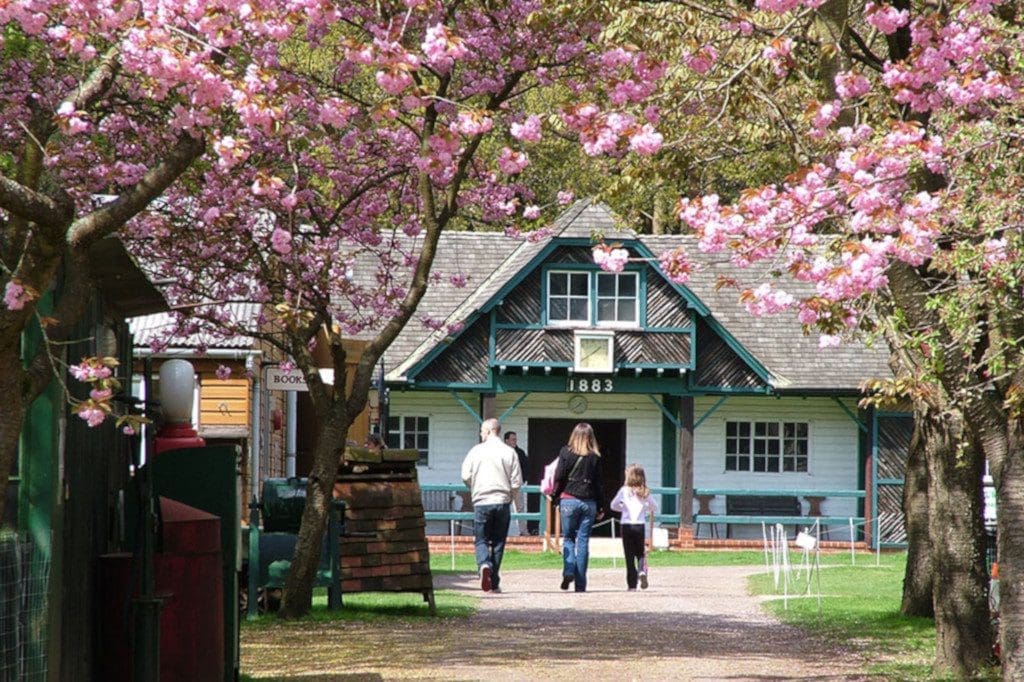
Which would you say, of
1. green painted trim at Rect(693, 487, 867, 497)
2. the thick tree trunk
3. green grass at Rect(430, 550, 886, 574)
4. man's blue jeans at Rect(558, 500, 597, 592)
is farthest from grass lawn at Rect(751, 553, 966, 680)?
green painted trim at Rect(693, 487, 867, 497)

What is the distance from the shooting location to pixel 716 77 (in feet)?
46.9

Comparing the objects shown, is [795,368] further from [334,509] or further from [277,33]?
[277,33]

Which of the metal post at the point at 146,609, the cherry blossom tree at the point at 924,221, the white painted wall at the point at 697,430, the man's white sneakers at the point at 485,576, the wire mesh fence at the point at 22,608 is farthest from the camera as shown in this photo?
the white painted wall at the point at 697,430

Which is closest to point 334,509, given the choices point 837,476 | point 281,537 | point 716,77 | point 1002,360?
point 281,537

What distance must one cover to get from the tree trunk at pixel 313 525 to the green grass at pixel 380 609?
18 cm

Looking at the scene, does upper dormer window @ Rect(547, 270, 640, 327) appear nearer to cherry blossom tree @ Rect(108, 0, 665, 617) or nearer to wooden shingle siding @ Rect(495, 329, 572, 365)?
wooden shingle siding @ Rect(495, 329, 572, 365)

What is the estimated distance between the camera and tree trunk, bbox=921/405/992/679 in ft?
38.8

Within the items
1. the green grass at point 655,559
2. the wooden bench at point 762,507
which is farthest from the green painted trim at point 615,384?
the green grass at point 655,559

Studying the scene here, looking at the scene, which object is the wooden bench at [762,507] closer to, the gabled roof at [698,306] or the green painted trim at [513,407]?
the gabled roof at [698,306]

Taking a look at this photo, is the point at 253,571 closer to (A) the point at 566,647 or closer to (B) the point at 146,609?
(A) the point at 566,647

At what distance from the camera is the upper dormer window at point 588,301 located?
3456cm

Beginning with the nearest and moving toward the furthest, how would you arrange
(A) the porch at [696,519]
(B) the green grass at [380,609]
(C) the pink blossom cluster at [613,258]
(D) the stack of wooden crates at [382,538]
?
1. (C) the pink blossom cluster at [613,258]
2. (B) the green grass at [380,609]
3. (D) the stack of wooden crates at [382,538]
4. (A) the porch at [696,519]

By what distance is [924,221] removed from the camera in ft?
25.6

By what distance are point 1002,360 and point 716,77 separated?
6318 millimetres
